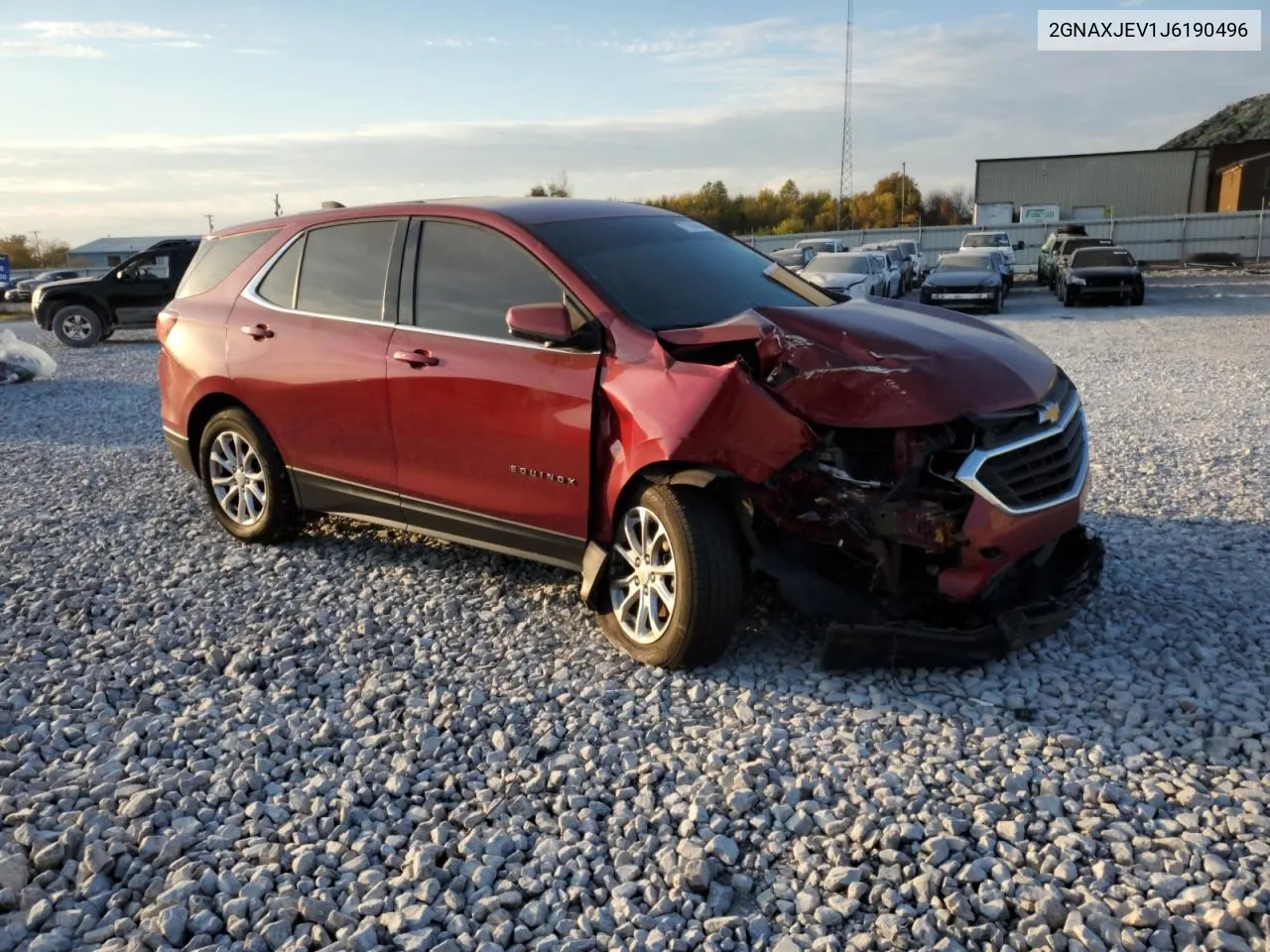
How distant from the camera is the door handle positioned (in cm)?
479

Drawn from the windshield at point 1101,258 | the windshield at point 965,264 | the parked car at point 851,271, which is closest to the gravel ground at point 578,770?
the parked car at point 851,271

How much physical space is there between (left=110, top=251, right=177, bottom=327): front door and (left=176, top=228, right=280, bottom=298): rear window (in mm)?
13845

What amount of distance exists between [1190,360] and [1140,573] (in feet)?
31.2

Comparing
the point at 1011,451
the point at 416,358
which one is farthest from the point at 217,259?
the point at 1011,451

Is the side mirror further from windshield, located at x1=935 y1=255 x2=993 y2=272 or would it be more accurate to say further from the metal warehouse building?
the metal warehouse building

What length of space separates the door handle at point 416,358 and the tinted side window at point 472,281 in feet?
0.48

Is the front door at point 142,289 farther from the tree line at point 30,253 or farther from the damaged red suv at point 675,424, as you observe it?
the tree line at point 30,253

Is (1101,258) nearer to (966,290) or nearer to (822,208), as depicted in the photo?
(966,290)

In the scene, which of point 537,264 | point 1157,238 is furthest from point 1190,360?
point 1157,238

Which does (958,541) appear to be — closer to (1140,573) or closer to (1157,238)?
(1140,573)

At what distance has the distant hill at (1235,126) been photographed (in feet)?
194

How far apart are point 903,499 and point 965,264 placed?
70.9 ft

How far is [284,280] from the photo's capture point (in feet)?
18.6

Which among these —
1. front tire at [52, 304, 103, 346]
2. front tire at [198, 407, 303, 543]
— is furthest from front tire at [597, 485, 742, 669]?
front tire at [52, 304, 103, 346]
